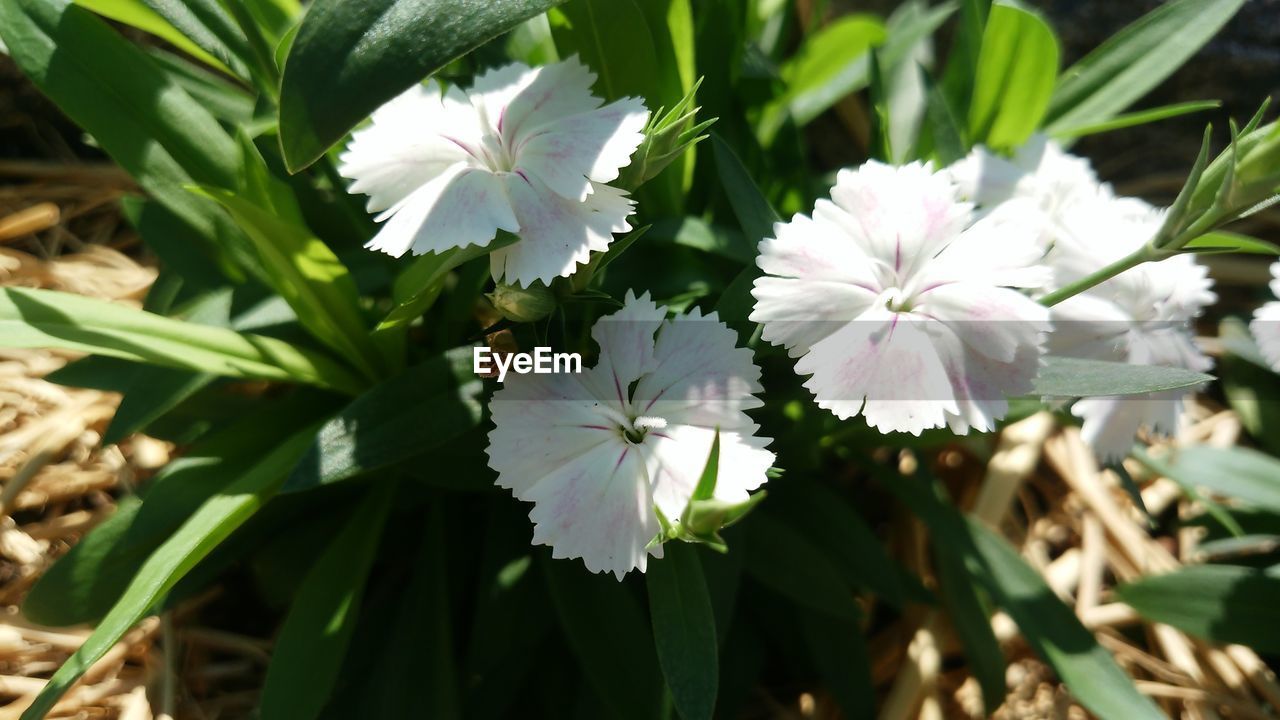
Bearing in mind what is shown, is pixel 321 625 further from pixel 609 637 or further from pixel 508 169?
pixel 508 169

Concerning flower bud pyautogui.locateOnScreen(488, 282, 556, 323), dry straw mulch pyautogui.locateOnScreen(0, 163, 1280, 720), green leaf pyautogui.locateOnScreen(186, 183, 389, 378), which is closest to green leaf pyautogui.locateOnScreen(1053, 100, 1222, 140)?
dry straw mulch pyautogui.locateOnScreen(0, 163, 1280, 720)

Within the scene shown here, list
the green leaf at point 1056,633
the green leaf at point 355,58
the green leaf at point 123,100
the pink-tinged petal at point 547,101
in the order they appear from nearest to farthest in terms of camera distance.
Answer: the green leaf at point 355,58 < the pink-tinged petal at point 547,101 < the green leaf at point 123,100 < the green leaf at point 1056,633

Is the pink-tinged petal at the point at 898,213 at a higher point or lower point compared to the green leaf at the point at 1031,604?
higher

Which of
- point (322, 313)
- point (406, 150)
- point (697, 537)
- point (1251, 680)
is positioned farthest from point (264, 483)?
point (1251, 680)

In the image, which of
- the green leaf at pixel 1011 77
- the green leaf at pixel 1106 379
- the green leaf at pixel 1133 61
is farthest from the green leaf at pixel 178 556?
the green leaf at pixel 1133 61

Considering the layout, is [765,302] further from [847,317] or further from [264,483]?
[264,483]

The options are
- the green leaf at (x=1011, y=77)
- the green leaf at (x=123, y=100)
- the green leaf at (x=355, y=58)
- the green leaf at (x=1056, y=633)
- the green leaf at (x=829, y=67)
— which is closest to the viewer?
the green leaf at (x=355, y=58)

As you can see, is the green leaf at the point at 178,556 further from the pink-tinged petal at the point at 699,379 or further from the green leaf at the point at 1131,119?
the green leaf at the point at 1131,119
